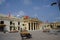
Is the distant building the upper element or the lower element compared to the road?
upper

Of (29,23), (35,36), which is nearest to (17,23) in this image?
(29,23)

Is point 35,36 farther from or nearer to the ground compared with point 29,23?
nearer to the ground

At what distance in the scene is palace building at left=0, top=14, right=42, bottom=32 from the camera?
2.87m

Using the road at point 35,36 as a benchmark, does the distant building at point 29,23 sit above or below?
above

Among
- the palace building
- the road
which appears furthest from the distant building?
the road

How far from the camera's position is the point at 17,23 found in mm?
2926

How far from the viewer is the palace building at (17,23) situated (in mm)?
2873

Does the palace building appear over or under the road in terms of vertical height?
over

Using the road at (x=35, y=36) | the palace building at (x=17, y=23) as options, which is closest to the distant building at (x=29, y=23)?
the palace building at (x=17, y=23)

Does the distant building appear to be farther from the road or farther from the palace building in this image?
the road

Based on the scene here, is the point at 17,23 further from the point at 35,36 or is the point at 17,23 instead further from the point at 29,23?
the point at 35,36

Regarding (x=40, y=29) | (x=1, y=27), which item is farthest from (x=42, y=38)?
(x=1, y=27)

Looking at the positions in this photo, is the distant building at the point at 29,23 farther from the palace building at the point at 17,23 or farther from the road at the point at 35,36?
the road at the point at 35,36

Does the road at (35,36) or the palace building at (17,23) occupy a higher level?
the palace building at (17,23)
